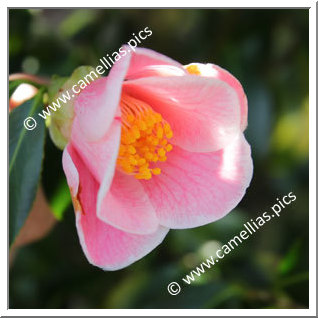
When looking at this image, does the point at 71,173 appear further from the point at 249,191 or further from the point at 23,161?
the point at 249,191

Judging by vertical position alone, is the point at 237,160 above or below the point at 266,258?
above

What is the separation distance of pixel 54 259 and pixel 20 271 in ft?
0.35

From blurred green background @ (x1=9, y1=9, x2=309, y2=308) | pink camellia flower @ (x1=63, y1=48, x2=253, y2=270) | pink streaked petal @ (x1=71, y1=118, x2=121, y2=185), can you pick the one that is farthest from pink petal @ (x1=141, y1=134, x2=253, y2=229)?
blurred green background @ (x1=9, y1=9, x2=309, y2=308)

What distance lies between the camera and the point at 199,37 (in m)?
1.77

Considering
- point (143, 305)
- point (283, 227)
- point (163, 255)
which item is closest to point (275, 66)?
point (283, 227)

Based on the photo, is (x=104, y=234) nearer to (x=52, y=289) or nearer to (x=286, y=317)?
(x=286, y=317)

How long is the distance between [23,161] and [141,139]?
0.22 m

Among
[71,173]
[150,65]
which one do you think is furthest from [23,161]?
[150,65]
